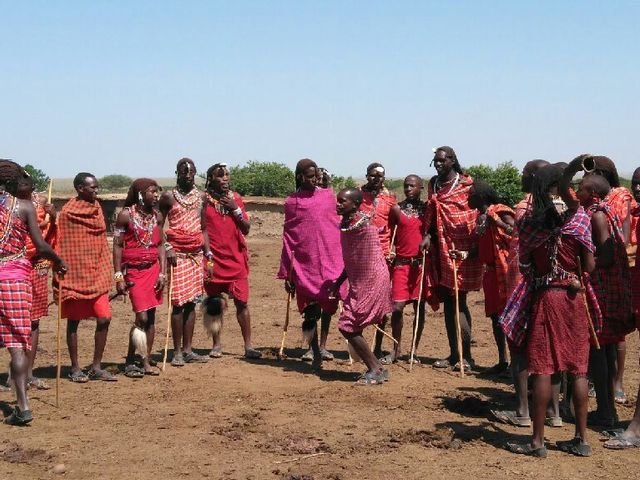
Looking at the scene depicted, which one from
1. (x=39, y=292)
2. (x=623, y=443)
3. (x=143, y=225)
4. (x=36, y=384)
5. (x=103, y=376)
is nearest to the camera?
(x=623, y=443)

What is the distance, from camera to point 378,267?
8414 millimetres

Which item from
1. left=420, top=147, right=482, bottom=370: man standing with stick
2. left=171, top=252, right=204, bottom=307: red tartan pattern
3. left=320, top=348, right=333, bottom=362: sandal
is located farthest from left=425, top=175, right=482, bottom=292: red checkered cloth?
left=171, top=252, right=204, bottom=307: red tartan pattern

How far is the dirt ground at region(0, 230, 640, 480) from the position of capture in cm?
593

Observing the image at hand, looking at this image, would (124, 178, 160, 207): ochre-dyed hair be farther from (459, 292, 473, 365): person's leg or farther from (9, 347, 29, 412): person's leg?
(459, 292, 473, 365): person's leg

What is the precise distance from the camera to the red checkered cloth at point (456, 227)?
30.2 feet

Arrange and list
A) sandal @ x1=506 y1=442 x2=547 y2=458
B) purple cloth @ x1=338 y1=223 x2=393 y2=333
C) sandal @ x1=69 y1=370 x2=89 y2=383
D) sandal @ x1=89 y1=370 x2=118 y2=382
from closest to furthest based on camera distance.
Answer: sandal @ x1=506 y1=442 x2=547 y2=458 < purple cloth @ x1=338 y1=223 x2=393 y2=333 < sandal @ x1=69 y1=370 x2=89 y2=383 < sandal @ x1=89 y1=370 x2=118 y2=382

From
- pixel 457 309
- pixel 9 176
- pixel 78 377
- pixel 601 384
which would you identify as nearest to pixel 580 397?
pixel 601 384

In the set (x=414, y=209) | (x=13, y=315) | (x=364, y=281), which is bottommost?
(x=13, y=315)

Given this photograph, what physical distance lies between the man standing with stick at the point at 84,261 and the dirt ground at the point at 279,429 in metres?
0.70

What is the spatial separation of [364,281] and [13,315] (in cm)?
323

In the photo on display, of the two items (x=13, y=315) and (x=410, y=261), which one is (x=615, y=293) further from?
(x=13, y=315)

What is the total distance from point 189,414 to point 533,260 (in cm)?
318

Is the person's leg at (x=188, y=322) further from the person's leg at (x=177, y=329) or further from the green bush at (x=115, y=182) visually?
the green bush at (x=115, y=182)

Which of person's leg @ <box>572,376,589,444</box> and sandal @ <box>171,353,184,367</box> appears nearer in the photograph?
person's leg @ <box>572,376,589,444</box>
